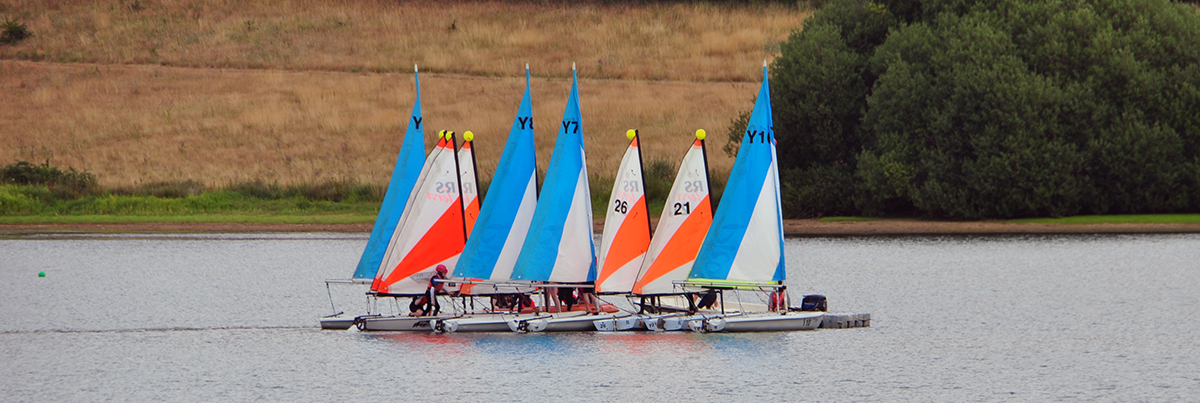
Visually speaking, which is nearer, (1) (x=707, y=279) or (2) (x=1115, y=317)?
(1) (x=707, y=279)

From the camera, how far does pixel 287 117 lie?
108125 mm

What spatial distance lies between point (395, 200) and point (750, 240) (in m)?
11.0

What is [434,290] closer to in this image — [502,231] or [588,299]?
[502,231]

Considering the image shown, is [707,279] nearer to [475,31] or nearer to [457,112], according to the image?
[457,112]

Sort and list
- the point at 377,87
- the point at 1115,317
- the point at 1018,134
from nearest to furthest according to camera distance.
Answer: the point at 1115,317 < the point at 1018,134 < the point at 377,87

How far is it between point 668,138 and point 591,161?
9.28 metres

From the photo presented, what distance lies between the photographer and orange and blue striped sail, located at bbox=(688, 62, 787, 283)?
3866cm

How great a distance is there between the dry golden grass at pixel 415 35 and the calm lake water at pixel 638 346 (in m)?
64.2

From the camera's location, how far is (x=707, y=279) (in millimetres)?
38719

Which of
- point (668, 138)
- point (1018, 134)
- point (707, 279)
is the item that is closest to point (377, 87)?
point (668, 138)

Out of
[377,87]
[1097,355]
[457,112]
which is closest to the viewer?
[1097,355]

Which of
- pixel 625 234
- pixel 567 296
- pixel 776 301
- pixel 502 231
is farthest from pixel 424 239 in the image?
pixel 776 301

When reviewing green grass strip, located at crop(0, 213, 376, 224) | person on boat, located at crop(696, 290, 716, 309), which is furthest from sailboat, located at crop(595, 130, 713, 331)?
green grass strip, located at crop(0, 213, 376, 224)

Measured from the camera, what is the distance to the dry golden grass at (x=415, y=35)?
395 feet
